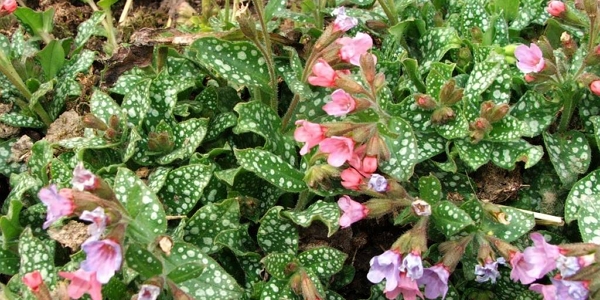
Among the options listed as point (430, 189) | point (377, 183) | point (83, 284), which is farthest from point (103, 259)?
point (430, 189)

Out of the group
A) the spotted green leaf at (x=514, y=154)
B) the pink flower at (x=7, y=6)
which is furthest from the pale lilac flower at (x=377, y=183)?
the pink flower at (x=7, y=6)

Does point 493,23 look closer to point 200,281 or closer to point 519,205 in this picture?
point 519,205

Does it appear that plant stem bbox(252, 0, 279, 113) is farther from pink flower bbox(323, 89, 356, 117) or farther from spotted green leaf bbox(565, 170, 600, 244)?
spotted green leaf bbox(565, 170, 600, 244)

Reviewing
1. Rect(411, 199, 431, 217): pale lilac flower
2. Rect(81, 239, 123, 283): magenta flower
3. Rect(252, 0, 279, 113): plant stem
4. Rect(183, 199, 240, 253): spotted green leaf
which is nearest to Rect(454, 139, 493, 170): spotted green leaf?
Rect(411, 199, 431, 217): pale lilac flower

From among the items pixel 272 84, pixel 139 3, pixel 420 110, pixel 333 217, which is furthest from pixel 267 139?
pixel 139 3

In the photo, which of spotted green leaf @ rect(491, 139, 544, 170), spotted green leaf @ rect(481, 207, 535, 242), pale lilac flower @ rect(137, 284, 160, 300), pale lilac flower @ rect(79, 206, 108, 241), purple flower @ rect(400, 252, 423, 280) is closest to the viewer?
pale lilac flower @ rect(79, 206, 108, 241)

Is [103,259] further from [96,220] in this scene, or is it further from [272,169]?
[272,169]
